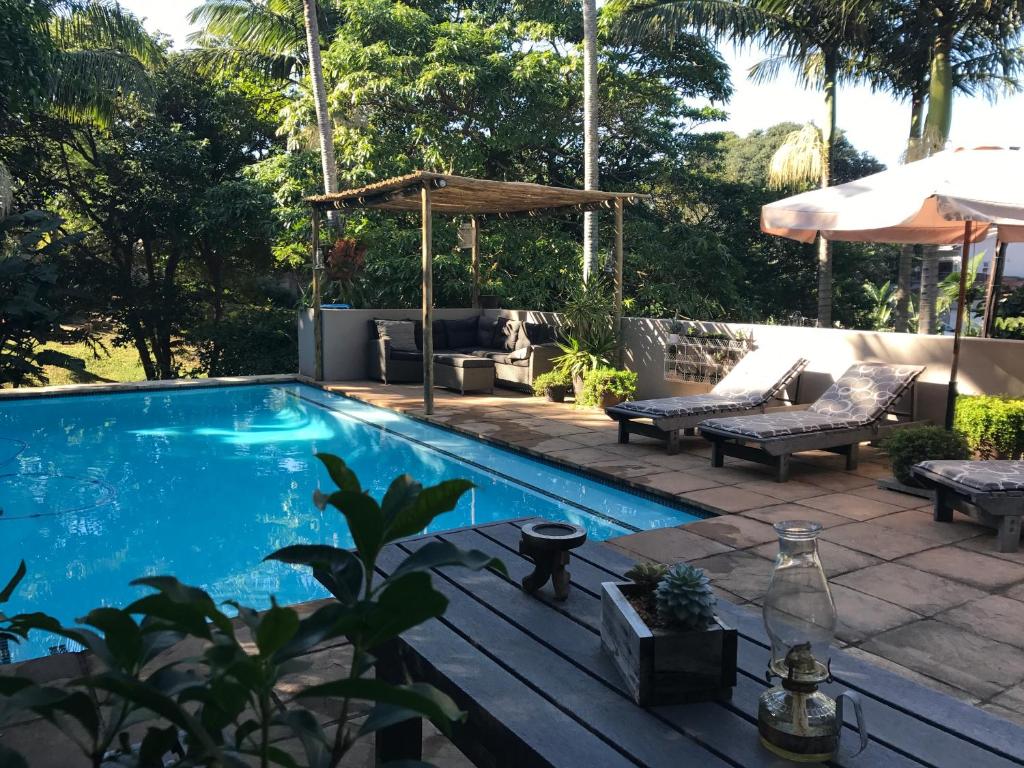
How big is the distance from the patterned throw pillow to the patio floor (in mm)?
3894

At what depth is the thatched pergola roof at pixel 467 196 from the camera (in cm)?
848

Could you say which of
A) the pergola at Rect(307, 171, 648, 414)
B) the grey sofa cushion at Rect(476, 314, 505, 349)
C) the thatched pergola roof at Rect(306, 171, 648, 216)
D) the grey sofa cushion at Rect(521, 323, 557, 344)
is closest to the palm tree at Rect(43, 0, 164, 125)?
the pergola at Rect(307, 171, 648, 414)

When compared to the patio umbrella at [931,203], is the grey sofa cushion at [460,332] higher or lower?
lower

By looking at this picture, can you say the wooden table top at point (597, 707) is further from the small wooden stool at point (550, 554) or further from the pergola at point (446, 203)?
the pergola at point (446, 203)

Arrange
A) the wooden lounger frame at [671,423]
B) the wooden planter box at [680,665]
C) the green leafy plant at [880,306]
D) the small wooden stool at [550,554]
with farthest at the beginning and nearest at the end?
the green leafy plant at [880,306] < the wooden lounger frame at [671,423] < the small wooden stool at [550,554] < the wooden planter box at [680,665]

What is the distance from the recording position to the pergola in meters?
8.66

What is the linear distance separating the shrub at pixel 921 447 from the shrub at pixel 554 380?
15.2 feet

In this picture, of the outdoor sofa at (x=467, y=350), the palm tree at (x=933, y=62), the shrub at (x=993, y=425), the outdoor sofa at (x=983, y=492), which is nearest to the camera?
the outdoor sofa at (x=983, y=492)

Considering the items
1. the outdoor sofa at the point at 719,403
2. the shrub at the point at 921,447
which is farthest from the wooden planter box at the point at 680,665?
the outdoor sofa at the point at 719,403

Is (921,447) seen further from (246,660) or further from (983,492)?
(246,660)

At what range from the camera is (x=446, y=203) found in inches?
418

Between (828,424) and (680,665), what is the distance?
486cm

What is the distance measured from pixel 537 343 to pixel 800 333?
3.62m

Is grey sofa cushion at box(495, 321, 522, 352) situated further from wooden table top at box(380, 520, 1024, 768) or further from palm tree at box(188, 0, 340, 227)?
wooden table top at box(380, 520, 1024, 768)
